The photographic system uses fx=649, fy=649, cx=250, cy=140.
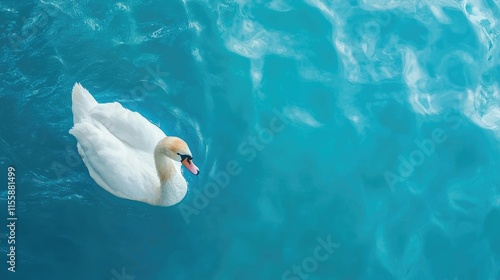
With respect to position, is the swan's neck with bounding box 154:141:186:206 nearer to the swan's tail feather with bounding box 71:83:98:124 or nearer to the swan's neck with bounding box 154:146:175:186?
the swan's neck with bounding box 154:146:175:186

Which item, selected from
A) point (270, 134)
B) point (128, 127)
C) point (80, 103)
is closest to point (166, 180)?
point (128, 127)

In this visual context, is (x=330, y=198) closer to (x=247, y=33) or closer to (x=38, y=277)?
(x=247, y=33)

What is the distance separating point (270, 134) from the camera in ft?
21.1

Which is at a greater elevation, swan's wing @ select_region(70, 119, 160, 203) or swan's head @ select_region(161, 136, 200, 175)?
swan's head @ select_region(161, 136, 200, 175)

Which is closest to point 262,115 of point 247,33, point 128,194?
point 247,33

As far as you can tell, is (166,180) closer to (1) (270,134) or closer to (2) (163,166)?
(2) (163,166)

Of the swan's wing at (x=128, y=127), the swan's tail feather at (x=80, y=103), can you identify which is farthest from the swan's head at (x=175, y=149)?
the swan's tail feather at (x=80, y=103)

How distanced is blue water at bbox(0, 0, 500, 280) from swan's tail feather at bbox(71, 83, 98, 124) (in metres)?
0.38

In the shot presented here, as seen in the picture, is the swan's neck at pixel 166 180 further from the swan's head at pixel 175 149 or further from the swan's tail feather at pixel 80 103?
the swan's tail feather at pixel 80 103

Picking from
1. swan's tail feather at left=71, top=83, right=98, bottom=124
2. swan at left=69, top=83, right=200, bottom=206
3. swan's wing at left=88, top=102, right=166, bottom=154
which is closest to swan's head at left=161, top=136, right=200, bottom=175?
swan at left=69, top=83, right=200, bottom=206

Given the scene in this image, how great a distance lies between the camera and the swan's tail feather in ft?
19.1

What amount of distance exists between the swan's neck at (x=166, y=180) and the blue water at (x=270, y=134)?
23 centimetres

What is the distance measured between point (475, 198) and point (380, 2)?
2.46 meters

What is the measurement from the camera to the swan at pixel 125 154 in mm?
5473
